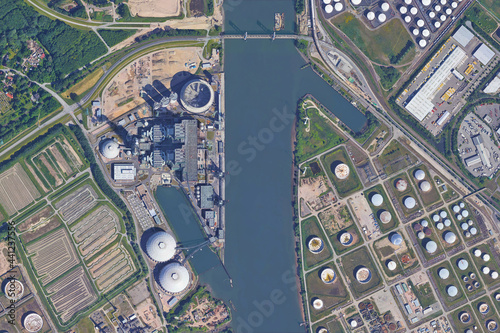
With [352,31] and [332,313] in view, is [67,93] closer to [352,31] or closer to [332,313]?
[352,31]

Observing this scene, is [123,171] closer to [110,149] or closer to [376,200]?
[110,149]

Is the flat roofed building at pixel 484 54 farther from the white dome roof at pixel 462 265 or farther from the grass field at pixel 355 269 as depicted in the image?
the grass field at pixel 355 269

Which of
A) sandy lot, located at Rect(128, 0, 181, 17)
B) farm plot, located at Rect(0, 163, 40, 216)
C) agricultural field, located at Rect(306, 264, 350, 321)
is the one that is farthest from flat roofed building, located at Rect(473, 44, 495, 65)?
farm plot, located at Rect(0, 163, 40, 216)

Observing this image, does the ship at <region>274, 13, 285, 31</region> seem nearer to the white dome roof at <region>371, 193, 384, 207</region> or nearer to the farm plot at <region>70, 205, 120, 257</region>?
the white dome roof at <region>371, 193, 384, 207</region>

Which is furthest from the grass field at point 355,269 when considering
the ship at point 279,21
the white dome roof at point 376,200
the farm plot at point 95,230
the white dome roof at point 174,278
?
the ship at point 279,21

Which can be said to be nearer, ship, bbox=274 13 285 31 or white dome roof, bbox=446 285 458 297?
white dome roof, bbox=446 285 458 297

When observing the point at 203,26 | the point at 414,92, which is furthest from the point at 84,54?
the point at 414,92

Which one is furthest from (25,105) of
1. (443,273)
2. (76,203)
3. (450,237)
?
(443,273)
